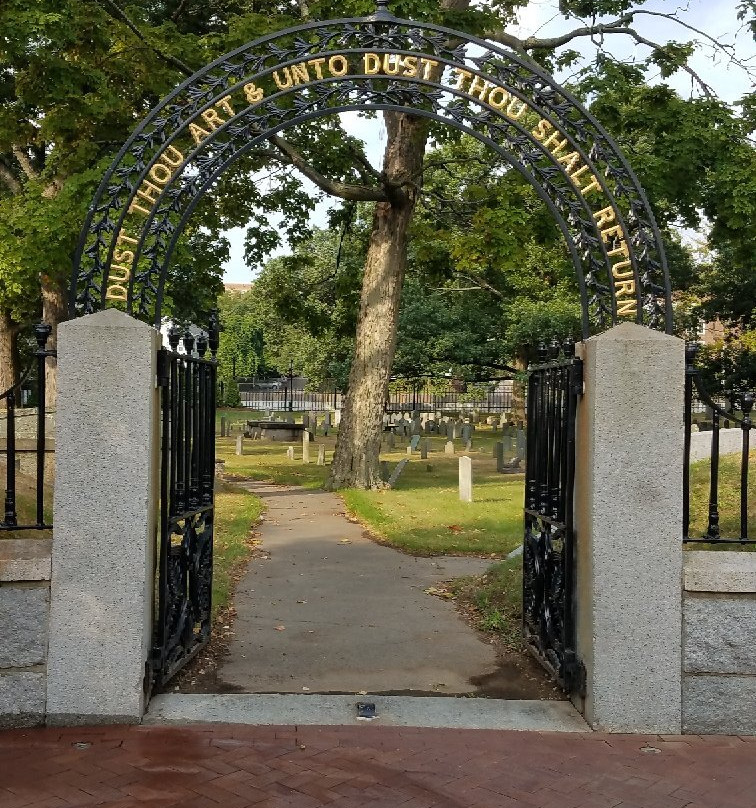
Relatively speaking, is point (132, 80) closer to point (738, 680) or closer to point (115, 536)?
point (115, 536)

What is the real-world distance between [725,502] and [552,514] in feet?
17.5

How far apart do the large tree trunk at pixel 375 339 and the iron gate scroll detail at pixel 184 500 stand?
12.1 meters

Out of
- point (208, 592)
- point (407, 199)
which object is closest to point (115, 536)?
point (208, 592)

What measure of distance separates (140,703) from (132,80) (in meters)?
15.6

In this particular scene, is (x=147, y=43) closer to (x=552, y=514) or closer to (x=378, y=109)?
(x=378, y=109)

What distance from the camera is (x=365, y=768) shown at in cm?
507

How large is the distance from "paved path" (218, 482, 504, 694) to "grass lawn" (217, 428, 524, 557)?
0.75m

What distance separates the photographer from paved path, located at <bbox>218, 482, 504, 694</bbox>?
23.0ft

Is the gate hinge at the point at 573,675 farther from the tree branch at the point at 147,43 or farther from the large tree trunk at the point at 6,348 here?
the large tree trunk at the point at 6,348

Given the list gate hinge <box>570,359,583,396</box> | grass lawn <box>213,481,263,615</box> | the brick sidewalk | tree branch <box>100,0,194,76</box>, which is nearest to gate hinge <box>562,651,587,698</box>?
the brick sidewalk

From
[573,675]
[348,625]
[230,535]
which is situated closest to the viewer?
[573,675]

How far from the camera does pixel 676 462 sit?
5.88 metres

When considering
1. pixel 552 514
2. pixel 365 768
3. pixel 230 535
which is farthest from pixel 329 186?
pixel 365 768

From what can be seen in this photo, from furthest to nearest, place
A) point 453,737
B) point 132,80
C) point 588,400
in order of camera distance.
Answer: point 132,80
point 588,400
point 453,737
